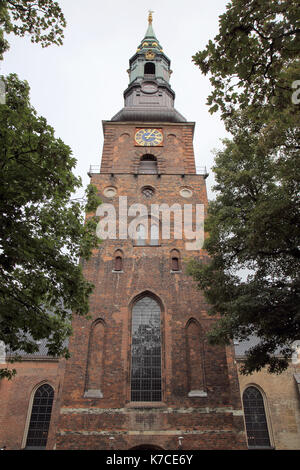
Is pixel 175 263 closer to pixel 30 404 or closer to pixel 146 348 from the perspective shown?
pixel 146 348

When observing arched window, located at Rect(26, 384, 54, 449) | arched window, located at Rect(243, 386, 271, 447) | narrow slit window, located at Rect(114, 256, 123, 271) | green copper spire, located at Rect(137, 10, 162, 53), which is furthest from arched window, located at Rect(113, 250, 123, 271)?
green copper spire, located at Rect(137, 10, 162, 53)

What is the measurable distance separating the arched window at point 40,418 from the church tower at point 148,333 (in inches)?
323

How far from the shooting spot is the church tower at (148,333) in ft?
42.4

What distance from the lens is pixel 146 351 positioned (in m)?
14.8

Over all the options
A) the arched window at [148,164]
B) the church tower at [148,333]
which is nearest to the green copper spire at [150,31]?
the church tower at [148,333]

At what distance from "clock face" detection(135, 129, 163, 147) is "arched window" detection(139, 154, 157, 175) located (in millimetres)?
787

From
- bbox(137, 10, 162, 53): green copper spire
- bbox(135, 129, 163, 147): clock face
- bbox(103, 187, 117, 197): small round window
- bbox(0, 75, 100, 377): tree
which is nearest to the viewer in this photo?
bbox(0, 75, 100, 377): tree

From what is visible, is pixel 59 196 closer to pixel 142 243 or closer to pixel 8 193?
pixel 8 193

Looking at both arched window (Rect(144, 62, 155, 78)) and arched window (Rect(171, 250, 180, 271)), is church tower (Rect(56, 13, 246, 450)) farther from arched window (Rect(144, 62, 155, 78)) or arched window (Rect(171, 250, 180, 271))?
arched window (Rect(144, 62, 155, 78))

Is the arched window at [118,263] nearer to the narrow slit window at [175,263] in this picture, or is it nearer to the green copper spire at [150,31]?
the narrow slit window at [175,263]

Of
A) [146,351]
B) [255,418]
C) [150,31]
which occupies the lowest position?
[255,418]

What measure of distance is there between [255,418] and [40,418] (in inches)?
483

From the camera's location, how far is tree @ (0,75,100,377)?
21.0 ft

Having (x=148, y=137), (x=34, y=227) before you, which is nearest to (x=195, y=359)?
(x=34, y=227)
